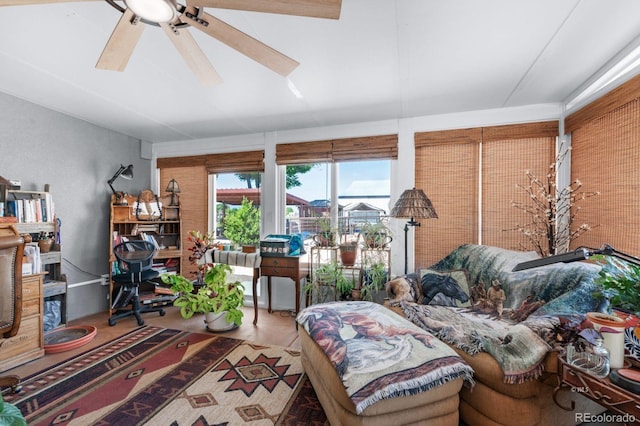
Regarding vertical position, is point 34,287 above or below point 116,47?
below

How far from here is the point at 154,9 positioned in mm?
1185

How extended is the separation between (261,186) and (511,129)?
2.89m

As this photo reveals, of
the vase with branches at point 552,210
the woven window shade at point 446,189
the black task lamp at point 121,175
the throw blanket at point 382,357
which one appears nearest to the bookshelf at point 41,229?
the black task lamp at point 121,175

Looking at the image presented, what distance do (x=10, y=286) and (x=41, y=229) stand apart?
3.85 feet

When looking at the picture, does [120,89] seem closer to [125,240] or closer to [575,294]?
[125,240]

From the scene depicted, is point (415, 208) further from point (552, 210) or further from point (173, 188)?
→ point (173, 188)

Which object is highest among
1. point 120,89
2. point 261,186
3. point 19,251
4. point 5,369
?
point 120,89

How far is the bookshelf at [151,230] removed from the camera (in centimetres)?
364

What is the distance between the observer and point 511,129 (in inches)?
116

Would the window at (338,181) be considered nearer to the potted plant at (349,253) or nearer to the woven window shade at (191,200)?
the potted plant at (349,253)

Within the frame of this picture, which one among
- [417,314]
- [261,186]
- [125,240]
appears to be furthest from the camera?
[261,186]

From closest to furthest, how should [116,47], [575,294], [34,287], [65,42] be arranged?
[116,47] → [575,294] → [65,42] → [34,287]

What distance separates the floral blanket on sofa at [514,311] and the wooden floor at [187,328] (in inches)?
49.1

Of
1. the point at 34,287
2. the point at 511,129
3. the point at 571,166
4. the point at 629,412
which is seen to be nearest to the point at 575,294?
the point at 629,412
